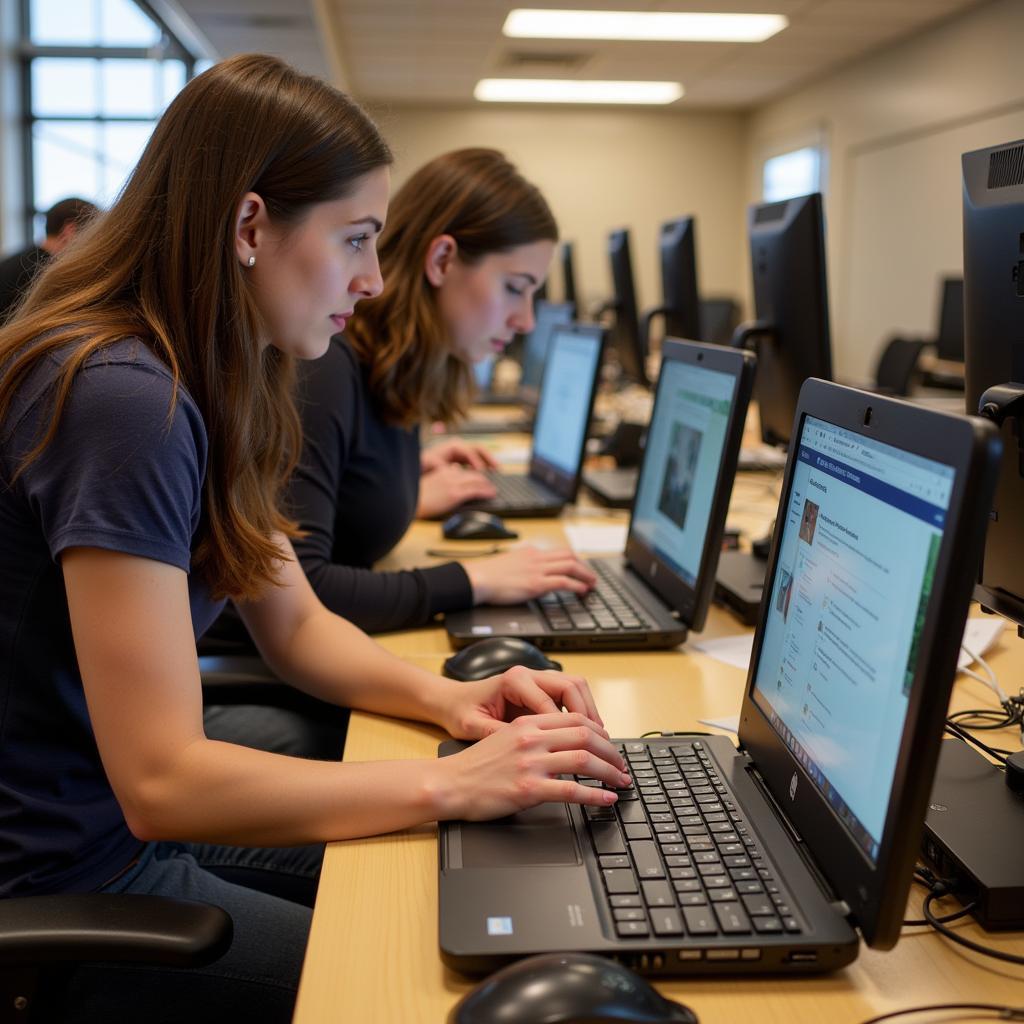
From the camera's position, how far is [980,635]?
1340mm

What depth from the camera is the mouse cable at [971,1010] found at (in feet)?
2.09

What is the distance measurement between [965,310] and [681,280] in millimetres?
1431

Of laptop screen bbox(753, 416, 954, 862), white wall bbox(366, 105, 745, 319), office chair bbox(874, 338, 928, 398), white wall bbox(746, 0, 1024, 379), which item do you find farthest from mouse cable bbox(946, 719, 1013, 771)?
white wall bbox(366, 105, 745, 319)

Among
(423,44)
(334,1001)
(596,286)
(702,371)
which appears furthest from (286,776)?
(596,286)

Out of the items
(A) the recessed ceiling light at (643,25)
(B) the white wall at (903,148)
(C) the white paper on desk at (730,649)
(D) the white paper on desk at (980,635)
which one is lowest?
(C) the white paper on desk at (730,649)

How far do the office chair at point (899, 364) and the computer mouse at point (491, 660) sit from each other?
14.5ft

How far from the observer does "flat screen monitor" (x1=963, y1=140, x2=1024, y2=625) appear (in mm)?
918

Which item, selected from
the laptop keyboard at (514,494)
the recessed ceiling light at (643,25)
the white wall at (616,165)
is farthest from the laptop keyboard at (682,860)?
the white wall at (616,165)

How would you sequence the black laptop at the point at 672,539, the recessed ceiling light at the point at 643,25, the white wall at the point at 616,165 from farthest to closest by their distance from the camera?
the white wall at the point at 616,165, the recessed ceiling light at the point at 643,25, the black laptop at the point at 672,539

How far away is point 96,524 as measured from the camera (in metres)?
0.79

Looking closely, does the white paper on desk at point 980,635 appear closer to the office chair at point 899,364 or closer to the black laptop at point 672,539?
the black laptop at point 672,539

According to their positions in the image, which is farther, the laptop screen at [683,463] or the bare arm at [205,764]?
the laptop screen at [683,463]

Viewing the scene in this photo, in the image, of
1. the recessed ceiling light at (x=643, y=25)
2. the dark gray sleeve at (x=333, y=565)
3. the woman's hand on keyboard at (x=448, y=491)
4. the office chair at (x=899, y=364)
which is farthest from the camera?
the recessed ceiling light at (x=643, y=25)

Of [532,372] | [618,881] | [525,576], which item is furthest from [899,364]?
[618,881]
